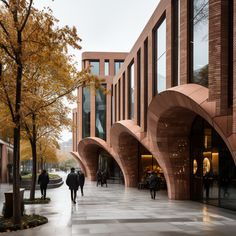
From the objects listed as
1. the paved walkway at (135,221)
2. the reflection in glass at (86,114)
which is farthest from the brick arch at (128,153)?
the paved walkway at (135,221)

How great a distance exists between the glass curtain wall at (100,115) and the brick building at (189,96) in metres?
15.6

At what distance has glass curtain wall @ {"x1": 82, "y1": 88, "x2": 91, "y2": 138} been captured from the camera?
5428 centimetres

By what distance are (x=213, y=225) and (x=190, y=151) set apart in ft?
31.6

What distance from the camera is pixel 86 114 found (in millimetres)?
54812

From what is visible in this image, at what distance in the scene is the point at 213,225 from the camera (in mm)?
13375

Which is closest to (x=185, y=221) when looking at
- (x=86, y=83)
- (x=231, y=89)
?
(x=231, y=89)

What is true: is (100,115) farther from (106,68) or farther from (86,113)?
(106,68)

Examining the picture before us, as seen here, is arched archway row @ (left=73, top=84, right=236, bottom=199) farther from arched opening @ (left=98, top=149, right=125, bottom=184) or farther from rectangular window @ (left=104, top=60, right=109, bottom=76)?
rectangular window @ (left=104, top=60, right=109, bottom=76)

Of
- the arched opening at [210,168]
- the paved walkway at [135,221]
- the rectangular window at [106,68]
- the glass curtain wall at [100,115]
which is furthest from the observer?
the rectangular window at [106,68]

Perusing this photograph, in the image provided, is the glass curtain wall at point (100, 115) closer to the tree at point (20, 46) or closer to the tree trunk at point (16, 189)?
the tree at point (20, 46)

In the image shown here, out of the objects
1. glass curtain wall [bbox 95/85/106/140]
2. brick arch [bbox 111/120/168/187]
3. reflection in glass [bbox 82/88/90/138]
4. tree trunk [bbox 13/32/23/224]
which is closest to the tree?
tree trunk [bbox 13/32/23/224]

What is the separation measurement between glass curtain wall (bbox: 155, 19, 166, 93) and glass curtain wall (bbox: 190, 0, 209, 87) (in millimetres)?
4062

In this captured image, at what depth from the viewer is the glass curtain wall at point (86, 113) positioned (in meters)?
54.3

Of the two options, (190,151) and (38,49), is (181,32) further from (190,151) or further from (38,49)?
(38,49)
